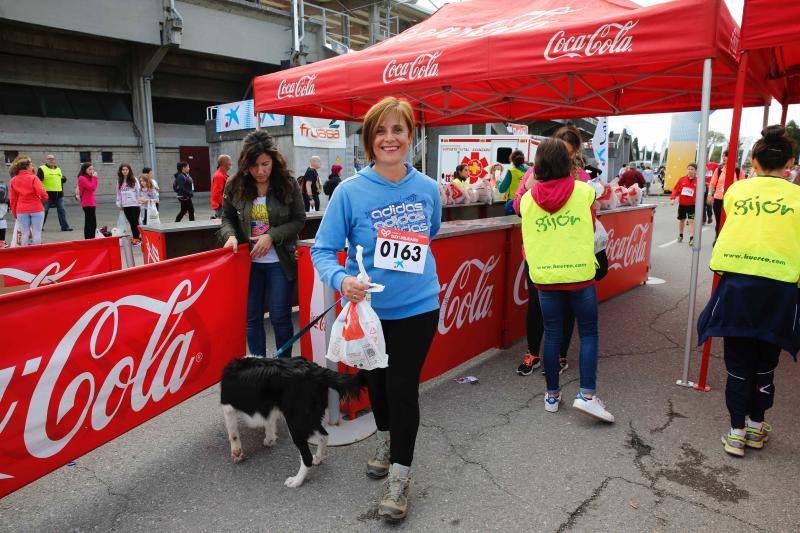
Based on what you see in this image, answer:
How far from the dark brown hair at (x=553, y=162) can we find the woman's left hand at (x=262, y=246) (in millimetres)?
1914

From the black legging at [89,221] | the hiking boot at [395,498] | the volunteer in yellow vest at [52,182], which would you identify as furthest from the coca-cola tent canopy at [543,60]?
the volunteer in yellow vest at [52,182]

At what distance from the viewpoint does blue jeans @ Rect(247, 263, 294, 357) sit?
3.86m

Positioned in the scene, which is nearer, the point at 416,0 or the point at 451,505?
the point at 451,505

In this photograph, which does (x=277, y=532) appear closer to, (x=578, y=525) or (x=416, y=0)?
(x=578, y=525)

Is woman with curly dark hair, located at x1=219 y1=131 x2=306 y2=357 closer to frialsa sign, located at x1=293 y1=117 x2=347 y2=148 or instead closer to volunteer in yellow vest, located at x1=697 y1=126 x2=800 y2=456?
volunteer in yellow vest, located at x1=697 y1=126 x2=800 y2=456

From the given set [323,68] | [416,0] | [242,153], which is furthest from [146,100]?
[242,153]

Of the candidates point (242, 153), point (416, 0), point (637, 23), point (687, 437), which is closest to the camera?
point (687, 437)

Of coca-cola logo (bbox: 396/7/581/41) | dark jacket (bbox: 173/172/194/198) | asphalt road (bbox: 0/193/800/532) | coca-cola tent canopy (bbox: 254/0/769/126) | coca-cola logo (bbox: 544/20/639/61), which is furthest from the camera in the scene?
dark jacket (bbox: 173/172/194/198)

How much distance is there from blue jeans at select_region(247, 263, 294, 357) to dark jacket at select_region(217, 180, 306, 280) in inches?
3.5

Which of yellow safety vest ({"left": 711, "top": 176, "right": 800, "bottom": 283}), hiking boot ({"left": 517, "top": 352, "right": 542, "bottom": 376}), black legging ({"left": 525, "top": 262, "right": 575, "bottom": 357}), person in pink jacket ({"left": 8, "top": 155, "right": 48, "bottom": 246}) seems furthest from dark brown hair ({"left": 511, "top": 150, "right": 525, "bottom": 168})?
person in pink jacket ({"left": 8, "top": 155, "right": 48, "bottom": 246})

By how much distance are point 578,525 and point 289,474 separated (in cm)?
159

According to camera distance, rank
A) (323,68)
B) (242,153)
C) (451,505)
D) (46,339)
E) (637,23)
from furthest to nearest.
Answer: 1. (323,68)
2. (637,23)
3. (242,153)
4. (451,505)
5. (46,339)

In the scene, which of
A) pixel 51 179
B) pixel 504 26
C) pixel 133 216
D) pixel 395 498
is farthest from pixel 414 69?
pixel 51 179

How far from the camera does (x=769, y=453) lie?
10.5 ft
